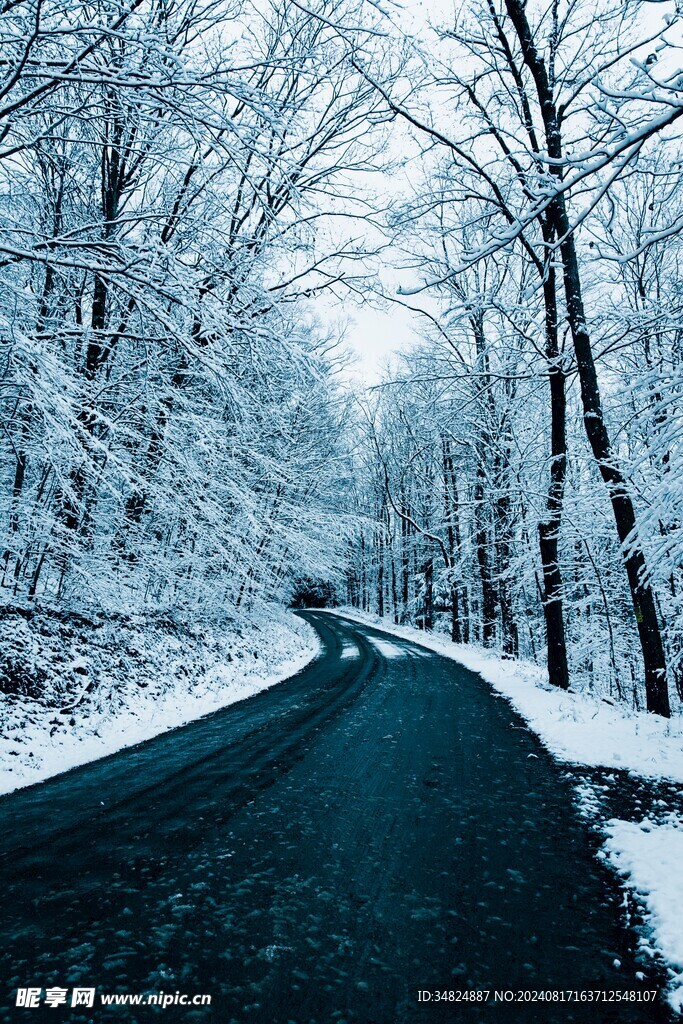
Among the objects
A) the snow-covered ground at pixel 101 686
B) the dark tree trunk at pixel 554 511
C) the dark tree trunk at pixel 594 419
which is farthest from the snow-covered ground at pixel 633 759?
the snow-covered ground at pixel 101 686

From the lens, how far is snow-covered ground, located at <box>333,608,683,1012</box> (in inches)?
127

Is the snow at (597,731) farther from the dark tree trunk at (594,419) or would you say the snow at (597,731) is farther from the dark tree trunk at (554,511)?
the dark tree trunk at (594,419)

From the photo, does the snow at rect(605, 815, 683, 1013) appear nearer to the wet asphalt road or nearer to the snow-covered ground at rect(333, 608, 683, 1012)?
the snow-covered ground at rect(333, 608, 683, 1012)

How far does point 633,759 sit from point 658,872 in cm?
303

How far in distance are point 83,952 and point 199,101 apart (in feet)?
24.0

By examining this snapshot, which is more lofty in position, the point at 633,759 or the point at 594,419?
the point at 594,419

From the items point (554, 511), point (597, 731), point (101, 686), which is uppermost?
point (554, 511)

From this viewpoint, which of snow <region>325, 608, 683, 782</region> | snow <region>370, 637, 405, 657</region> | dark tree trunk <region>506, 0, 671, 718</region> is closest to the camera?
snow <region>325, 608, 683, 782</region>

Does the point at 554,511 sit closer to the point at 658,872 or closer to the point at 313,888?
the point at 658,872

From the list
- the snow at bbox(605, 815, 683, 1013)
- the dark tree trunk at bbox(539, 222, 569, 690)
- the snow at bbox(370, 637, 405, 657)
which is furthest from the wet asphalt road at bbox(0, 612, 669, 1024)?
the snow at bbox(370, 637, 405, 657)

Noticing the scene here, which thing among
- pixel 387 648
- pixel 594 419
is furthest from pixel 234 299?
pixel 387 648

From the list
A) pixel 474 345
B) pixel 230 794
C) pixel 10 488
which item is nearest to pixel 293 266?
pixel 10 488

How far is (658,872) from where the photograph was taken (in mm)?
3705

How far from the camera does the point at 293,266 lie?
1077cm
